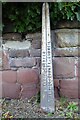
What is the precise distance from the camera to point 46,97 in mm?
1921

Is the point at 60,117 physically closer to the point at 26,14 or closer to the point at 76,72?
the point at 76,72

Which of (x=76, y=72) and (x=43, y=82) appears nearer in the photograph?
(x=43, y=82)

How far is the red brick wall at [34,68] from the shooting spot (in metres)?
2.03

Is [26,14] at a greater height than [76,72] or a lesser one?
greater

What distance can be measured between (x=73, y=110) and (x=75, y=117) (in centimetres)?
8

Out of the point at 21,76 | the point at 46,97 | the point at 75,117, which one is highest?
the point at 21,76

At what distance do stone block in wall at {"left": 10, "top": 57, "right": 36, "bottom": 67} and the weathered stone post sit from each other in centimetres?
12

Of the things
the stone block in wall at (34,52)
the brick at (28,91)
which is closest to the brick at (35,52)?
the stone block in wall at (34,52)

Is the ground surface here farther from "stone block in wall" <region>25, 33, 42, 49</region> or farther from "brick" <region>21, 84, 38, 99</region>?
"stone block in wall" <region>25, 33, 42, 49</region>

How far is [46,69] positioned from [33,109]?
31cm

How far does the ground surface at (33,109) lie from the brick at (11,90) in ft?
0.13

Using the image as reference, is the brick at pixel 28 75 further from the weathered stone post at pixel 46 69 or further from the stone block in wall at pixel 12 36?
the stone block in wall at pixel 12 36

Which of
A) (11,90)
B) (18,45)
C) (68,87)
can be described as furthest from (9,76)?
(68,87)

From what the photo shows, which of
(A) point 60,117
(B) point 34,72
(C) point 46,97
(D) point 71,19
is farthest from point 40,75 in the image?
(D) point 71,19
